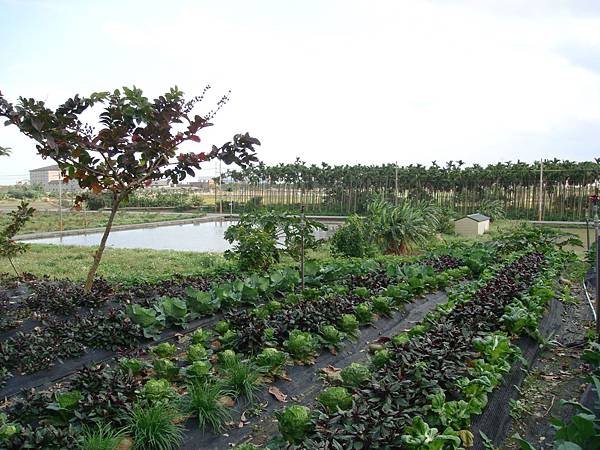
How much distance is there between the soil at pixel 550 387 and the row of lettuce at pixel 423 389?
0.84 feet

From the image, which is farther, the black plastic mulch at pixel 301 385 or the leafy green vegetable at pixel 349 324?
the leafy green vegetable at pixel 349 324

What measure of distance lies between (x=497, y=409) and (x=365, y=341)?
145cm

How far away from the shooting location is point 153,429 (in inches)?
101

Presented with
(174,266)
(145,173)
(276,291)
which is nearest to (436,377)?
(276,291)

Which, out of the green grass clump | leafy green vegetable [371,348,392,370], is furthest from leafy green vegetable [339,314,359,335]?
the green grass clump

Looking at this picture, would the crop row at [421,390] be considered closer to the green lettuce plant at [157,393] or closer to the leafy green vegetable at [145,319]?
the green lettuce plant at [157,393]

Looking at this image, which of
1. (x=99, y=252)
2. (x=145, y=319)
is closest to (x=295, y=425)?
(x=145, y=319)

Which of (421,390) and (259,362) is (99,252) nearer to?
(259,362)

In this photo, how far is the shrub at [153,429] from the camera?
2526mm

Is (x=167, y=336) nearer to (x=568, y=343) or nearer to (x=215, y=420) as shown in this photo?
(x=215, y=420)

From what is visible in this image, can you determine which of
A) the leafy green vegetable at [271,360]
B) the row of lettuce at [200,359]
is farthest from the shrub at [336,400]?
the leafy green vegetable at [271,360]

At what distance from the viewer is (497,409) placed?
3055 millimetres

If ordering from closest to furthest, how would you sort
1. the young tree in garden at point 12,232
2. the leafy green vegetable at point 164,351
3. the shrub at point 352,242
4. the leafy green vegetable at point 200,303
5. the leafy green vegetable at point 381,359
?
the leafy green vegetable at point 381,359 → the leafy green vegetable at point 164,351 → the leafy green vegetable at point 200,303 → the young tree in garden at point 12,232 → the shrub at point 352,242

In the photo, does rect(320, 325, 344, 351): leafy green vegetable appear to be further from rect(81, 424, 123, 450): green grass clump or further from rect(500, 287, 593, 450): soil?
rect(81, 424, 123, 450): green grass clump
